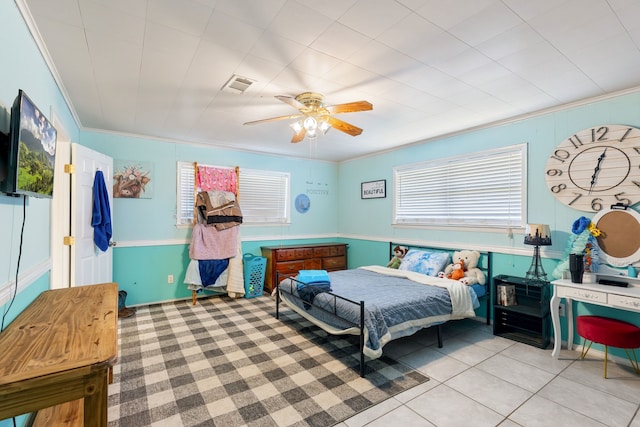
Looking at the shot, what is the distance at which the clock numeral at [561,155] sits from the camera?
3.04 meters

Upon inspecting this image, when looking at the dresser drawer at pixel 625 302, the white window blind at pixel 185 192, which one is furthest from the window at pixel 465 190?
the white window blind at pixel 185 192

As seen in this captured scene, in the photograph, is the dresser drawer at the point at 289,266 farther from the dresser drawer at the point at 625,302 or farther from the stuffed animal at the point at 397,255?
the dresser drawer at the point at 625,302

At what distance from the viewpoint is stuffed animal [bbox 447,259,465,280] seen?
3.58 meters

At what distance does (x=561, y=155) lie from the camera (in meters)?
3.08

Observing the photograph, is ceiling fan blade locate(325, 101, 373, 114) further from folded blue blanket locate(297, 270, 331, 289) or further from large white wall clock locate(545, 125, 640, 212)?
large white wall clock locate(545, 125, 640, 212)

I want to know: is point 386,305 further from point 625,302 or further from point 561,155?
point 561,155

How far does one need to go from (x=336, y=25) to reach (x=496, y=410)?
2.70 m

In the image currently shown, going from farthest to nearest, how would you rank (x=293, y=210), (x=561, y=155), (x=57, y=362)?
1. (x=293, y=210)
2. (x=561, y=155)
3. (x=57, y=362)

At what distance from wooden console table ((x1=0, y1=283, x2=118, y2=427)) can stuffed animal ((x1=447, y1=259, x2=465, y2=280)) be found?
3.40 meters

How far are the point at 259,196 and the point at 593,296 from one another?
443cm

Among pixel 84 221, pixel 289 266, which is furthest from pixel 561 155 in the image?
pixel 84 221

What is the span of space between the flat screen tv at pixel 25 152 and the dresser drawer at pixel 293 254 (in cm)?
331

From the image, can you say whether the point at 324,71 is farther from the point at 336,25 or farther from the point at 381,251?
the point at 381,251

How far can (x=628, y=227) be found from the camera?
2.64m
